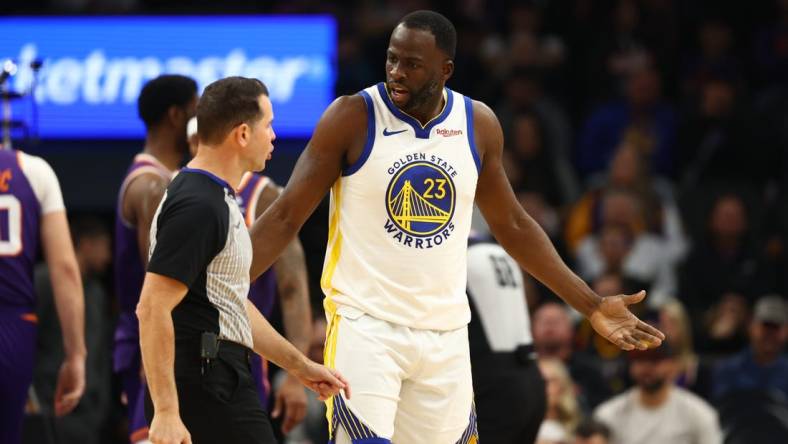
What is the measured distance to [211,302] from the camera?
Answer: 4594 millimetres

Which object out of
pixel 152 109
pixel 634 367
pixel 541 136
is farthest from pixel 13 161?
pixel 541 136

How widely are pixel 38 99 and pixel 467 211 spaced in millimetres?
6813

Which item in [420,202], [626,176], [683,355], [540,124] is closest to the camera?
[420,202]

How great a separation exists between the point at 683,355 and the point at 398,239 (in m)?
5.25

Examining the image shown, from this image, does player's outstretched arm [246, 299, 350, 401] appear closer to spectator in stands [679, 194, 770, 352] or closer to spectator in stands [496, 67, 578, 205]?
spectator in stands [679, 194, 770, 352]

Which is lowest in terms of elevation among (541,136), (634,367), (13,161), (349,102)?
(634,367)

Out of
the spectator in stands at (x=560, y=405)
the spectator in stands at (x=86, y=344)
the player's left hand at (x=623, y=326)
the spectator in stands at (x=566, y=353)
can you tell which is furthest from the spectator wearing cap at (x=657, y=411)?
the player's left hand at (x=623, y=326)

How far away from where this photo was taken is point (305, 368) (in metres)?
4.74

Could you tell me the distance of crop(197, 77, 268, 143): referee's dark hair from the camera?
4.71 meters

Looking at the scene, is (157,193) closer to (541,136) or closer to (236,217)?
(236,217)

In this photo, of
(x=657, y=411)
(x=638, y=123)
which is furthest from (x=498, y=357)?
(x=638, y=123)

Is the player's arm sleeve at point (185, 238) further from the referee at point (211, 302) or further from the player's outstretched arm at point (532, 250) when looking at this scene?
the player's outstretched arm at point (532, 250)

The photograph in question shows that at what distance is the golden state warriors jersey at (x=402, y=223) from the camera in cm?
510

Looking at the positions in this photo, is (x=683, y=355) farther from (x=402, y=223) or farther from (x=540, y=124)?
(x=402, y=223)
